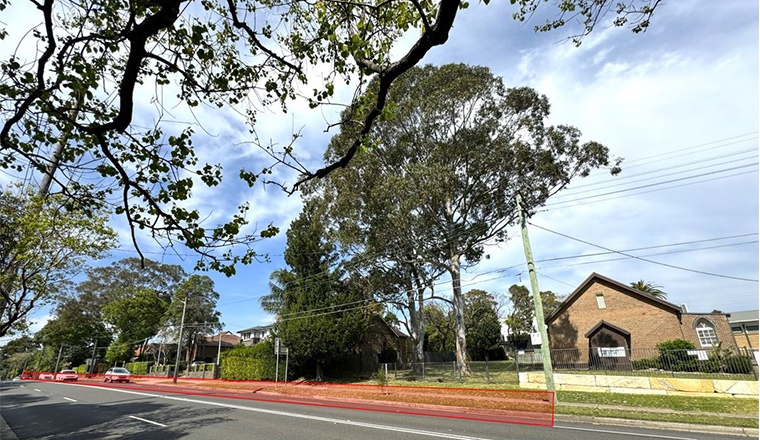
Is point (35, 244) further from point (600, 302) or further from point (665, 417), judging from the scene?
point (600, 302)

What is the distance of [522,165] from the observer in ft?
79.9

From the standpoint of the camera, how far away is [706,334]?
26.8 metres

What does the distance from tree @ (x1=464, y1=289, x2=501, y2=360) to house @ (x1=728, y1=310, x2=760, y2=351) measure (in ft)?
85.8

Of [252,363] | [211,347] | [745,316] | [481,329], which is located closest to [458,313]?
[252,363]

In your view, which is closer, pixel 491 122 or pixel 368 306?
pixel 491 122

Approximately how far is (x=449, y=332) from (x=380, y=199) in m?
34.2

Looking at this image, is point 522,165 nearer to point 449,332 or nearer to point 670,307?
point 670,307

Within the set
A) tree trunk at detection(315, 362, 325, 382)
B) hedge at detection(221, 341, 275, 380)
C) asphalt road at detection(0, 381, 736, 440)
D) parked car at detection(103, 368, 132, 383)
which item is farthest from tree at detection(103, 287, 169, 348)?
asphalt road at detection(0, 381, 736, 440)

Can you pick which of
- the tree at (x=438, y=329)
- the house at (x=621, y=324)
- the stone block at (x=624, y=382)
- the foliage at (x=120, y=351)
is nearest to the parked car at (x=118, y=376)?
the foliage at (x=120, y=351)

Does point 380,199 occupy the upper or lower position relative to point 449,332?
upper

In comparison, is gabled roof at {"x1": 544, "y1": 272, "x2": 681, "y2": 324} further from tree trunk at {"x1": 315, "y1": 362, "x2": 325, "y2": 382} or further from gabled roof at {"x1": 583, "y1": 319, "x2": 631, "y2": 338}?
tree trunk at {"x1": 315, "y1": 362, "x2": 325, "y2": 382}

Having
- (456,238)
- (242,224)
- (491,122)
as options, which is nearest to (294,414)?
(242,224)

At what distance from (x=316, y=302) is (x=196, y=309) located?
25008 millimetres

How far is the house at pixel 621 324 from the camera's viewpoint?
26.8 metres
